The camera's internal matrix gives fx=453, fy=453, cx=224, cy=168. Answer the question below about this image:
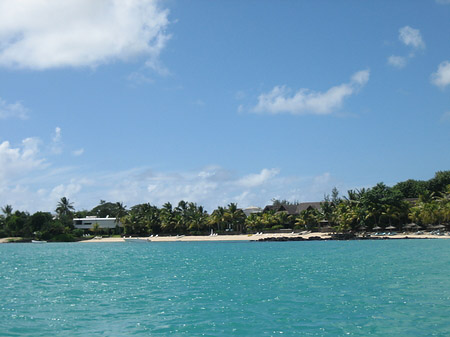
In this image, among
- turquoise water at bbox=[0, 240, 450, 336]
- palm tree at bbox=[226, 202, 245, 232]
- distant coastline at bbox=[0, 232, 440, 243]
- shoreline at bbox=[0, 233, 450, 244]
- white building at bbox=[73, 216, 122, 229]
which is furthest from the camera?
white building at bbox=[73, 216, 122, 229]

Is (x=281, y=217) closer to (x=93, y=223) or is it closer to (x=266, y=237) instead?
(x=266, y=237)

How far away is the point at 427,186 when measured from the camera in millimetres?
111250

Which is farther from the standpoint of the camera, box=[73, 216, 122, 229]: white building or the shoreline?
box=[73, 216, 122, 229]: white building

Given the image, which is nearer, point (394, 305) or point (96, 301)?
point (394, 305)

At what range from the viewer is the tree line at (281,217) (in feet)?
277

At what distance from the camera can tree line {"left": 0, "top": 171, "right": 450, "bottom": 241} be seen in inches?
3329

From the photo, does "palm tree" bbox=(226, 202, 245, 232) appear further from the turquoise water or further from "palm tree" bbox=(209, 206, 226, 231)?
the turquoise water

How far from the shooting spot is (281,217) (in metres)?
108

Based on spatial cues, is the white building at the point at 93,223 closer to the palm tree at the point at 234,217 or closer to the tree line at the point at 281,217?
the tree line at the point at 281,217

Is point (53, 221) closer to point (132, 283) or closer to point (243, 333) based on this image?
point (132, 283)

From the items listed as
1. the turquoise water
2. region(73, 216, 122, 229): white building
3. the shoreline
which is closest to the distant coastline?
the shoreline

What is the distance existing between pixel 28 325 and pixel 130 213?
361 feet

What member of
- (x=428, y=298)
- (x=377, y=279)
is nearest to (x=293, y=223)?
(x=377, y=279)

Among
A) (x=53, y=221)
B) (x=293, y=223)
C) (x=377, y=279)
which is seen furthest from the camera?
(x=53, y=221)
